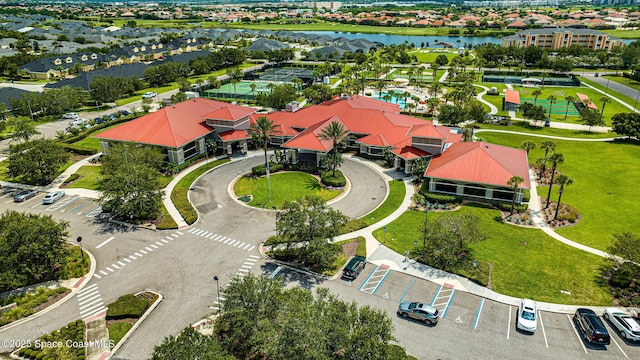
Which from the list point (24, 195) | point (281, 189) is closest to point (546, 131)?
point (281, 189)

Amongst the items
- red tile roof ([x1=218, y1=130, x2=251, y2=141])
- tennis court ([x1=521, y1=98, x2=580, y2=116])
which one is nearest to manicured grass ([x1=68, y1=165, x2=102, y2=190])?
red tile roof ([x1=218, y1=130, x2=251, y2=141])

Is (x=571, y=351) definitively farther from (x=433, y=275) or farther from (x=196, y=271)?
(x=196, y=271)

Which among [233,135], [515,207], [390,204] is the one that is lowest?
[390,204]

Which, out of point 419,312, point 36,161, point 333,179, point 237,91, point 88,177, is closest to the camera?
point 419,312

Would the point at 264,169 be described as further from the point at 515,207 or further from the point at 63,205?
the point at 515,207

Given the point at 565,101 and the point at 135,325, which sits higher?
the point at 565,101

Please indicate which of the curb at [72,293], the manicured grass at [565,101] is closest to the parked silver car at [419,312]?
the curb at [72,293]

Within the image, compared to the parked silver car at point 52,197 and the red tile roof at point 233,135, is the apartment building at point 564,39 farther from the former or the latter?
the parked silver car at point 52,197
